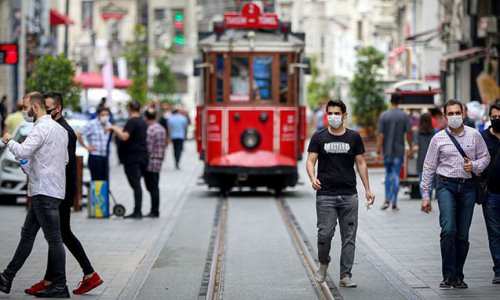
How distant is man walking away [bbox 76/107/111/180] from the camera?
20.4m

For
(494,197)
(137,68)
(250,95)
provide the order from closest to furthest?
(494,197) → (250,95) → (137,68)

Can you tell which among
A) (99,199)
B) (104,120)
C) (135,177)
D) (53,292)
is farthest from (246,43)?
(53,292)

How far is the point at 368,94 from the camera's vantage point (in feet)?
137

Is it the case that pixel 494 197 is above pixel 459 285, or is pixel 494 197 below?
above

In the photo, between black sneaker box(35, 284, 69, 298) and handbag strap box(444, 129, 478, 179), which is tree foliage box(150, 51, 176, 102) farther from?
black sneaker box(35, 284, 69, 298)

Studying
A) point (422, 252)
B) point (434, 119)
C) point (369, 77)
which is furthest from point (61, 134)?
point (369, 77)

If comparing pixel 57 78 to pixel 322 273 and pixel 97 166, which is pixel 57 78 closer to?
pixel 97 166

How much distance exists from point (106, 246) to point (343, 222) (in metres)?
4.68

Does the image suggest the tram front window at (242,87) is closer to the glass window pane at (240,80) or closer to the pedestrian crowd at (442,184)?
the glass window pane at (240,80)

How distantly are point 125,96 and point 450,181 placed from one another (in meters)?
45.2

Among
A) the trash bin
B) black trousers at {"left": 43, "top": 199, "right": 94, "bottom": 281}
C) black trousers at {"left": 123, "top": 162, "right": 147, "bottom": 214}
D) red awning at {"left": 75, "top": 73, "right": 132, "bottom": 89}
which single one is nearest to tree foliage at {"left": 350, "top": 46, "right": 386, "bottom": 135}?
red awning at {"left": 75, "top": 73, "right": 132, "bottom": 89}

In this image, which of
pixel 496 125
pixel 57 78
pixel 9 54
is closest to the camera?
pixel 496 125

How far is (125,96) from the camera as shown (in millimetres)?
56438

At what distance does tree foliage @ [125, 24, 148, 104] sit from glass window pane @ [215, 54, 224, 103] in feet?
86.7
